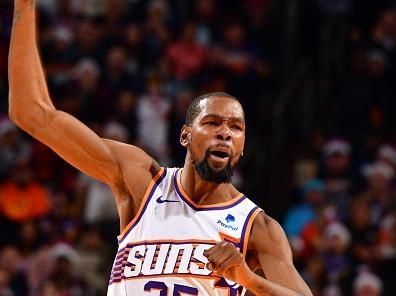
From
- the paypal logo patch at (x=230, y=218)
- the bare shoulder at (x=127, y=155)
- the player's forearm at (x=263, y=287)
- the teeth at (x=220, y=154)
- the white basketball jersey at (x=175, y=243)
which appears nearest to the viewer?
the player's forearm at (x=263, y=287)

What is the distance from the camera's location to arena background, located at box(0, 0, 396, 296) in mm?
11984

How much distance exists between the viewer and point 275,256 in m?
5.24

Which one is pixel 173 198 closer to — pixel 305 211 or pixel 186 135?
pixel 186 135

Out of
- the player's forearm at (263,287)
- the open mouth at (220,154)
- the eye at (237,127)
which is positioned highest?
the eye at (237,127)

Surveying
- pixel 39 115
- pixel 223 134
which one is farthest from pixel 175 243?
pixel 39 115

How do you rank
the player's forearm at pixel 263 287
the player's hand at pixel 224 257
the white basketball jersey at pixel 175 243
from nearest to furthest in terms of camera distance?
1. the player's hand at pixel 224 257
2. the player's forearm at pixel 263 287
3. the white basketball jersey at pixel 175 243

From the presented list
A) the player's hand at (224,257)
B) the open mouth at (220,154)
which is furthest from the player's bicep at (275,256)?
the player's hand at (224,257)

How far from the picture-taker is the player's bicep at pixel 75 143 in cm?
536

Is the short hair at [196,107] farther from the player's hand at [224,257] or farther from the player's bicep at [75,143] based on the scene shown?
the player's hand at [224,257]

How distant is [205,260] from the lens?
16.9ft

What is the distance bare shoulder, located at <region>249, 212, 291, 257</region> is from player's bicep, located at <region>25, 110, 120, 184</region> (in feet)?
2.80

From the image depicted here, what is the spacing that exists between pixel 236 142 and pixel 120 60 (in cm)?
903

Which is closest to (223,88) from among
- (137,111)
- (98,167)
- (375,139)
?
(137,111)

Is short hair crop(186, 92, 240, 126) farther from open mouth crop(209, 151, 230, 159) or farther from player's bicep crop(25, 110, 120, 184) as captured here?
player's bicep crop(25, 110, 120, 184)
